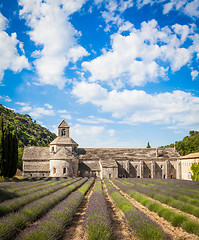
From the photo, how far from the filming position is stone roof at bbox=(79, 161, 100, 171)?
40500 mm

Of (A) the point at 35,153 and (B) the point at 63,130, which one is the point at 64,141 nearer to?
(B) the point at 63,130

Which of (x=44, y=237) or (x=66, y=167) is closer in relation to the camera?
(x=44, y=237)

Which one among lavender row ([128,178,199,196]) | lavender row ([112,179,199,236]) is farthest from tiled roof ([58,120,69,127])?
lavender row ([112,179,199,236])

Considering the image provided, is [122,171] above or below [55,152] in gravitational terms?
below

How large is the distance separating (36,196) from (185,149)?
2503 inches

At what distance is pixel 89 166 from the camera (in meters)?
40.8

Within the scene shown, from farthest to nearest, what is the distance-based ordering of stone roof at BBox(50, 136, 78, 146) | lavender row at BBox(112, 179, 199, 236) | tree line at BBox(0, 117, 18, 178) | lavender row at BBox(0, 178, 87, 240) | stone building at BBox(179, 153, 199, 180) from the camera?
stone roof at BBox(50, 136, 78, 146), stone building at BBox(179, 153, 199, 180), tree line at BBox(0, 117, 18, 178), lavender row at BBox(112, 179, 199, 236), lavender row at BBox(0, 178, 87, 240)

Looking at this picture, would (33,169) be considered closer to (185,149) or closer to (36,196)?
(36,196)

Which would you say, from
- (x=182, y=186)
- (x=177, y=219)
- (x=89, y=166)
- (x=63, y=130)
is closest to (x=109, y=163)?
(x=89, y=166)

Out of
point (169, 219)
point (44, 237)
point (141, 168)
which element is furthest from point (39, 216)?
point (141, 168)

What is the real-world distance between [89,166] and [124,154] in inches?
323

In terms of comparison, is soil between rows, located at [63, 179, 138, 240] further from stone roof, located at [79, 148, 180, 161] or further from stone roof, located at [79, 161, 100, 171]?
stone roof, located at [79, 148, 180, 161]

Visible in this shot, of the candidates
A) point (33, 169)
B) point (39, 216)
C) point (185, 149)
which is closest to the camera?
point (39, 216)

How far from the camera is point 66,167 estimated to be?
36.1 meters
